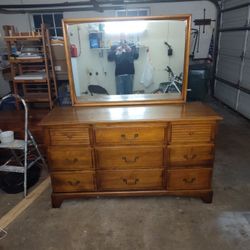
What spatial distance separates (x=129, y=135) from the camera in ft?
5.95

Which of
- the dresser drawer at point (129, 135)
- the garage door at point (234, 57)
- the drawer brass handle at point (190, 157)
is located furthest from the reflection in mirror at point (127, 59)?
the garage door at point (234, 57)

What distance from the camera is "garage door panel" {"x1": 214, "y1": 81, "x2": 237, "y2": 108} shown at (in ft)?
15.4

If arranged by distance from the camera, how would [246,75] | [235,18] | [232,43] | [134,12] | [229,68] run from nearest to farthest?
[246,75], [235,18], [232,43], [229,68], [134,12]

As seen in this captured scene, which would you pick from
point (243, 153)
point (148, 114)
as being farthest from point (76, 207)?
point (243, 153)

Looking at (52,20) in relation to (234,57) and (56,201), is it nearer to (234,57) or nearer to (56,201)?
(234,57)

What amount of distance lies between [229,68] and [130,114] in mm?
3907

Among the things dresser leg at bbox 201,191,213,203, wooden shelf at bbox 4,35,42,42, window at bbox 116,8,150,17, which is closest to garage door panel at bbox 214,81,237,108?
window at bbox 116,8,150,17

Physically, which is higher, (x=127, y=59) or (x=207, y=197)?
(x=127, y=59)

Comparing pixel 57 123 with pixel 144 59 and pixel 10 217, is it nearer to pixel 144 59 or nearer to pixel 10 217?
pixel 10 217

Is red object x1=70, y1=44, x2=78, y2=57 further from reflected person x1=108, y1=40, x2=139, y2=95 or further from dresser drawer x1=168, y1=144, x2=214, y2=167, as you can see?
dresser drawer x1=168, y1=144, x2=214, y2=167

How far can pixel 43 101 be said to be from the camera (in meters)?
3.24

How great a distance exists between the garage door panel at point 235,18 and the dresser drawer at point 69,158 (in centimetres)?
407

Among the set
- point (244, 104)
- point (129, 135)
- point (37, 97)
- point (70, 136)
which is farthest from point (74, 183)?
point (244, 104)

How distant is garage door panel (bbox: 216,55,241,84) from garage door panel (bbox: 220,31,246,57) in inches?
4.4
